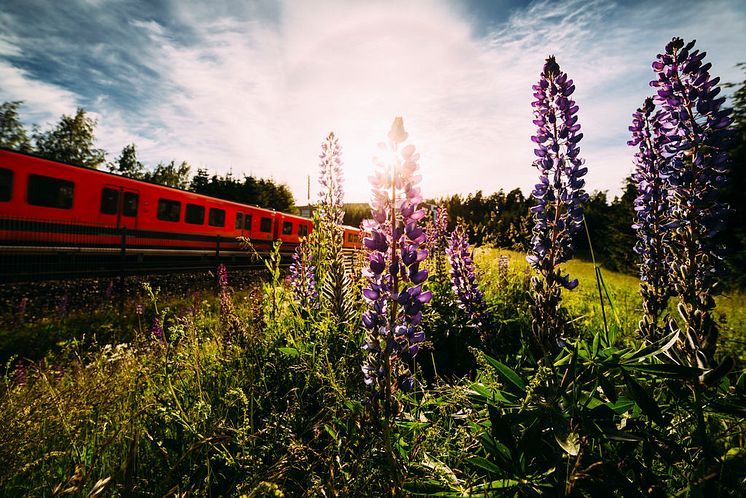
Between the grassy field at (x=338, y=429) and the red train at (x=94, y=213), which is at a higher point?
the red train at (x=94, y=213)

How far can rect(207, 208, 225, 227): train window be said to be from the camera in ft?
49.4

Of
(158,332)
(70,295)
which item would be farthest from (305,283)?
(70,295)

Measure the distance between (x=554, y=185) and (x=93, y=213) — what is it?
13.1 meters

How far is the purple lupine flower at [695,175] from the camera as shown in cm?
187

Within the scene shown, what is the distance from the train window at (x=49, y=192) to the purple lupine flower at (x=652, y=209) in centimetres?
1321

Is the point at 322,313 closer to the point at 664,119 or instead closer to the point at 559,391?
the point at 559,391

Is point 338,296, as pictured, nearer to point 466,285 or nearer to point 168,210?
point 466,285

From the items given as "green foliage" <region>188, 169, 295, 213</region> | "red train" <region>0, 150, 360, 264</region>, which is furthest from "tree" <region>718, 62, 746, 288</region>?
"green foliage" <region>188, 169, 295, 213</region>

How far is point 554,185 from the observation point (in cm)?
225

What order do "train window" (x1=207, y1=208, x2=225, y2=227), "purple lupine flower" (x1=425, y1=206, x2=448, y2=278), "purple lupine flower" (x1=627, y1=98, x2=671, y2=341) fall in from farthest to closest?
"train window" (x1=207, y1=208, x2=225, y2=227)
"purple lupine flower" (x1=425, y1=206, x2=448, y2=278)
"purple lupine flower" (x1=627, y1=98, x2=671, y2=341)

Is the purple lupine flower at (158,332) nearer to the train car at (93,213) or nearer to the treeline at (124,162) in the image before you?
the train car at (93,213)

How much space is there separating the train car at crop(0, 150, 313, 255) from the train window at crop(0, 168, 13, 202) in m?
0.02

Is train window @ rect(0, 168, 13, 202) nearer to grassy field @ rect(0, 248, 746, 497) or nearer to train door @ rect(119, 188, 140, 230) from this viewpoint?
train door @ rect(119, 188, 140, 230)

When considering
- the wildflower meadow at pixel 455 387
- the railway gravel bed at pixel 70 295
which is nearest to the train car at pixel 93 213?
the railway gravel bed at pixel 70 295
